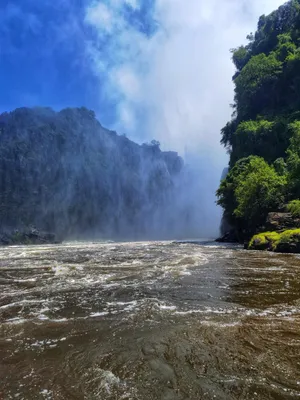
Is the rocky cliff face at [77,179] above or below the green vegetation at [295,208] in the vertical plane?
above

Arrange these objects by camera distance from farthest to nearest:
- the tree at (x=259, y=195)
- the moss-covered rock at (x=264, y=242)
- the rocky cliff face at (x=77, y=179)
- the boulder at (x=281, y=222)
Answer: the rocky cliff face at (x=77, y=179), the tree at (x=259, y=195), the boulder at (x=281, y=222), the moss-covered rock at (x=264, y=242)

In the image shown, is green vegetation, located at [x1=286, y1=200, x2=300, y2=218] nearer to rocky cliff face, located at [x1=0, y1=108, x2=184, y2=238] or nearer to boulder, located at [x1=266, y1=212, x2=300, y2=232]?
boulder, located at [x1=266, y1=212, x2=300, y2=232]

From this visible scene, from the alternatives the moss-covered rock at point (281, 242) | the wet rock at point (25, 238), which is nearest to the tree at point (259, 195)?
the moss-covered rock at point (281, 242)

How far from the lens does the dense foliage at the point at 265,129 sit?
128 ft

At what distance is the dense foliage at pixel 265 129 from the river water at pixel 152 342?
2981cm

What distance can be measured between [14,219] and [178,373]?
107m

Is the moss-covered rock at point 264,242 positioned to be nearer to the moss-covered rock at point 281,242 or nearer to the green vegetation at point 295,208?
the moss-covered rock at point 281,242

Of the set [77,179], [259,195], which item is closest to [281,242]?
[259,195]

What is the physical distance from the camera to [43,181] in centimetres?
11188

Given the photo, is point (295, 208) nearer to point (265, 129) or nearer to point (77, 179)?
point (265, 129)

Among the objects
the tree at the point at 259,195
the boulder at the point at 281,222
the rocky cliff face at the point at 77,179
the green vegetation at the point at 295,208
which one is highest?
the rocky cliff face at the point at 77,179

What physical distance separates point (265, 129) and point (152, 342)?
185 feet

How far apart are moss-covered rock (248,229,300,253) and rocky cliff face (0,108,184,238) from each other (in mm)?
89901

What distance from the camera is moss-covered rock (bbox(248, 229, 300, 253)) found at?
78.5 feet
